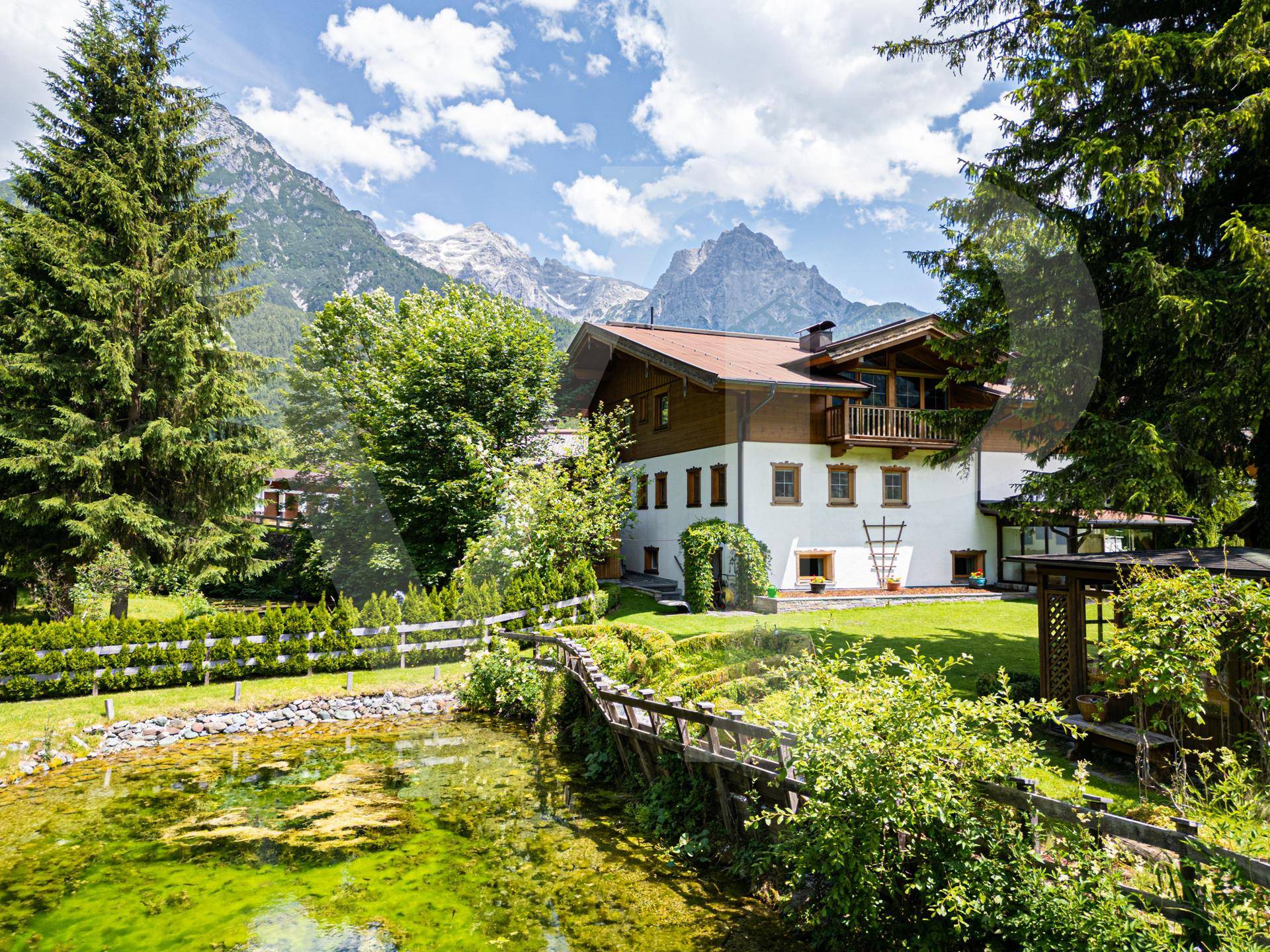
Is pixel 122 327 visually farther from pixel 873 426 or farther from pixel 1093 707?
pixel 1093 707

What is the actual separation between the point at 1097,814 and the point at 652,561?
1994cm

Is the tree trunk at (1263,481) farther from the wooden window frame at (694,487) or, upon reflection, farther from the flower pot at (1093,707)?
the wooden window frame at (694,487)

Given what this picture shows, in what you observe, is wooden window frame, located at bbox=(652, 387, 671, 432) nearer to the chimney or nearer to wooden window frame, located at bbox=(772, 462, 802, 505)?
wooden window frame, located at bbox=(772, 462, 802, 505)

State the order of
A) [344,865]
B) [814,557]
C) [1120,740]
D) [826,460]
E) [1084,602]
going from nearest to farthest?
[344,865] → [1120,740] → [1084,602] → [814,557] → [826,460]

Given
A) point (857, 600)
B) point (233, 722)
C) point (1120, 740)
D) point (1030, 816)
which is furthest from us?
point (857, 600)

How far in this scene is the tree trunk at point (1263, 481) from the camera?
10.1 meters

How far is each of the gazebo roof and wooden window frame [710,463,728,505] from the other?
36.4ft

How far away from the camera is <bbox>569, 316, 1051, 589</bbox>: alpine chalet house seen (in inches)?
776

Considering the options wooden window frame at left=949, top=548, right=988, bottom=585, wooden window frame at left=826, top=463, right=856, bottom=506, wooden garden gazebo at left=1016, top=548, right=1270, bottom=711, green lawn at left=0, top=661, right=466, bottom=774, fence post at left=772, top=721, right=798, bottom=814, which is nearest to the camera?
fence post at left=772, top=721, right=798, bottom=814

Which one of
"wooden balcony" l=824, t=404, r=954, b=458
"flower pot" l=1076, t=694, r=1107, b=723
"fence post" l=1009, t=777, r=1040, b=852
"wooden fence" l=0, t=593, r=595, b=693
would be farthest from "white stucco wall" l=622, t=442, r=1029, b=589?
"fence post" l=1009, t=777, r=1040, b=852

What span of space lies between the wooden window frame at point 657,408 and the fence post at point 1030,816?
18.8 metres

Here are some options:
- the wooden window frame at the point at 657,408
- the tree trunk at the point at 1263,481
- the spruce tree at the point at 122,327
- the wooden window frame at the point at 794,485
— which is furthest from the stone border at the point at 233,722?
the tree trunk at the point at 1263,481

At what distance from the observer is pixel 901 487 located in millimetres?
21484

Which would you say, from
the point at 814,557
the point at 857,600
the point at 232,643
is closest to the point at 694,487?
the point at 814,557
